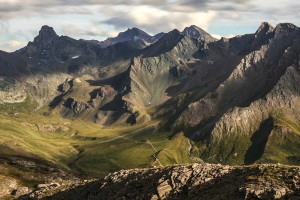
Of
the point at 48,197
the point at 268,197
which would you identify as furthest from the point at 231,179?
the point at 48,197

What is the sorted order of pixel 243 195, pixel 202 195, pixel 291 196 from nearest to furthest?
pixel 291 196
pixel 243 195
pixel 202 195

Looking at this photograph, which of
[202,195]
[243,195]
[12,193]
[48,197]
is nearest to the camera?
[243,195]

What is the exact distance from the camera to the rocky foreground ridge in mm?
56406

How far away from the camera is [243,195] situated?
56531 mm

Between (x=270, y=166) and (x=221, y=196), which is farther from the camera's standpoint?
(x=270, y=166)

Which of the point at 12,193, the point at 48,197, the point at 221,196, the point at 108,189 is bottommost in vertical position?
the point at 12,193

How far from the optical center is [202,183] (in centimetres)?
6725

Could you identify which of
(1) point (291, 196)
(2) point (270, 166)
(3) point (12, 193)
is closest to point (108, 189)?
(2) point (270, 166)

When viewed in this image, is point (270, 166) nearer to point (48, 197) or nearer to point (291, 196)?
point (291, 196)

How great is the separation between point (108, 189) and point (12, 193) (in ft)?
258

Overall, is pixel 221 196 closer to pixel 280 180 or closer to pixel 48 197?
pixel 280 180

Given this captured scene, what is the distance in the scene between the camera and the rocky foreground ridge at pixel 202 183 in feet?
185

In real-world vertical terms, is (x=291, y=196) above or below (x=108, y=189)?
above

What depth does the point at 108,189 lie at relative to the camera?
268 ft
